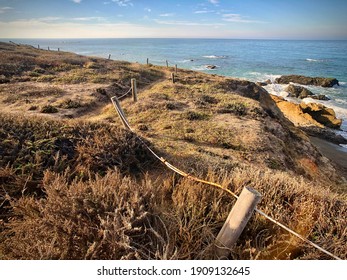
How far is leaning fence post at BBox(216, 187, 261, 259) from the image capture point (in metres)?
2.82

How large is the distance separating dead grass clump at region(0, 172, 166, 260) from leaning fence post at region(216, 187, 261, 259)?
0.73 meters

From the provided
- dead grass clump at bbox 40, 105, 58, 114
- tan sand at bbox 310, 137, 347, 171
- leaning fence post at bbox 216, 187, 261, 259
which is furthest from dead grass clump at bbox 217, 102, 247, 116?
leaning fence post at bbox 216, 187, 261, 259

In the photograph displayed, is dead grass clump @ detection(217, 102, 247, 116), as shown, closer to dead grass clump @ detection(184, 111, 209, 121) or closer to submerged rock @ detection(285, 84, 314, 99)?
dead grass clump @ detection(184, 111, 209, 121)

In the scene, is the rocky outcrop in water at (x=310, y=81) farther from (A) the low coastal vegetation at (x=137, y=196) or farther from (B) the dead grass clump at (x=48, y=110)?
(B) the dead grass clump at (x=48, y=110)

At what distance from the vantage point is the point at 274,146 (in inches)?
493

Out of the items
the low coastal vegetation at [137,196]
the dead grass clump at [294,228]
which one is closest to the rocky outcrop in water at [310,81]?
the low coastal vegetation at [137,196]

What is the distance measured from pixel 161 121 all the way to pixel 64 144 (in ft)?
25.9

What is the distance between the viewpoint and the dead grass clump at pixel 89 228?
2719mm

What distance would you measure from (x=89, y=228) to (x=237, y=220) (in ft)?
5.76

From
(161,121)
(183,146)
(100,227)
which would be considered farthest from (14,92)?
(100,227)

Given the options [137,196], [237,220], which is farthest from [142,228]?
[237,220]

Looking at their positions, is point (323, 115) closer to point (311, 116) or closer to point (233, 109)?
point (311, 116)

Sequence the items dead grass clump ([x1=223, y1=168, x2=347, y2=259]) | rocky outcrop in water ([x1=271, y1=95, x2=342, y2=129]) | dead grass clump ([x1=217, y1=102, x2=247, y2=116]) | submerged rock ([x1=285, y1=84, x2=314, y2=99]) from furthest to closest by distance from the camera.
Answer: submerged rock ([x1=285, y1=84, x2=314, y2=99]) → rocky outcrop in water ([x1=271, y1=95, x2=342, y2=129]) → dead grass clump ([x1=217, y1=102, x2=247, y2=116]) → dead grass clump ([x1=223, y1=168, x2=347, y2=259])
